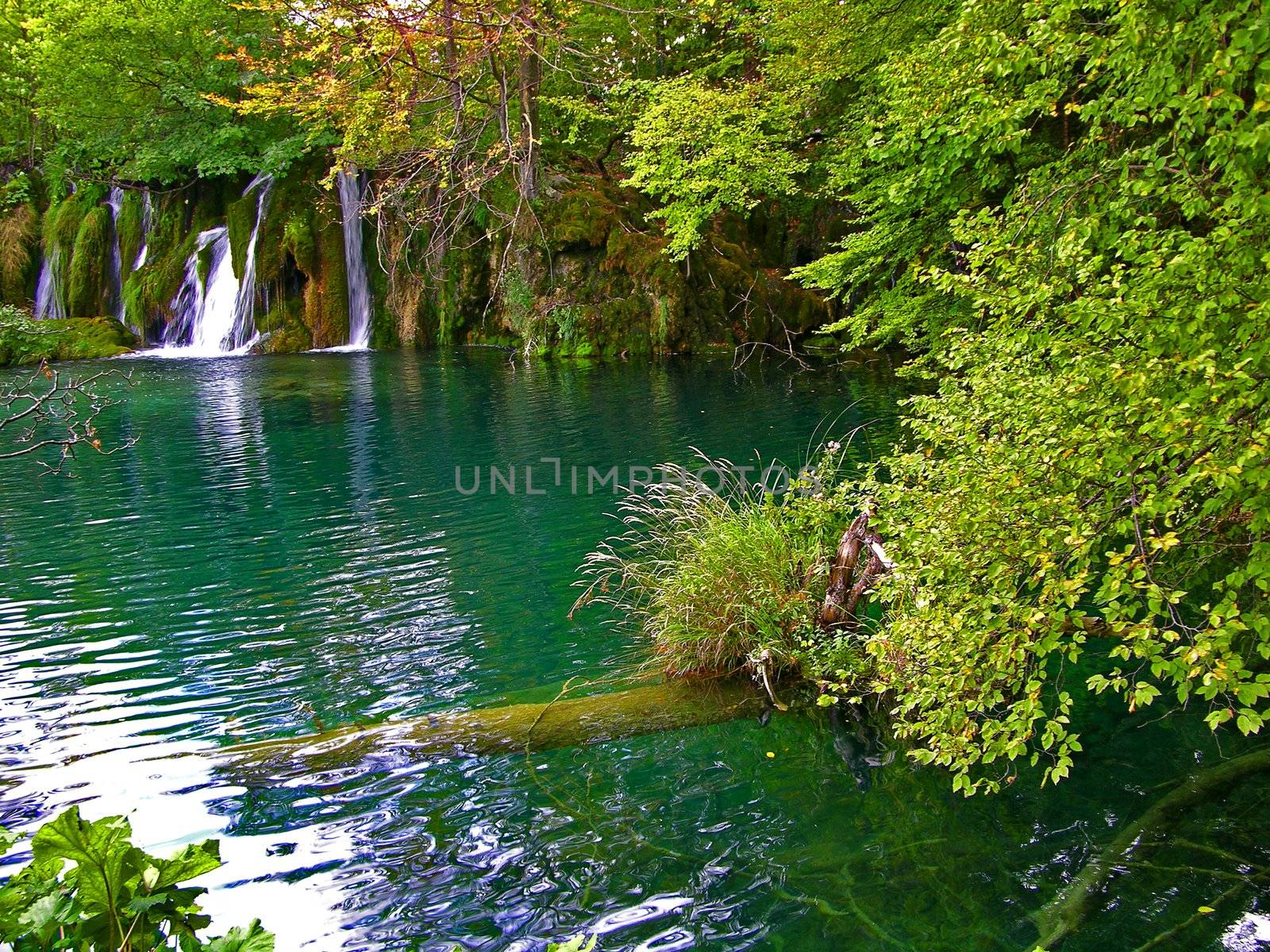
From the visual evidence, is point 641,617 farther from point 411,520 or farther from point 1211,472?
point 1211,472

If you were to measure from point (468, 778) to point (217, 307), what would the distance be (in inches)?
1100

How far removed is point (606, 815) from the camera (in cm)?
477

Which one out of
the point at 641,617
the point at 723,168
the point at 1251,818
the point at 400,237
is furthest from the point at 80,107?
the point at 1251,818

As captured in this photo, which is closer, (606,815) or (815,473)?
(606,815)

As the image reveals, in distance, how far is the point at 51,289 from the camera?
30891mm

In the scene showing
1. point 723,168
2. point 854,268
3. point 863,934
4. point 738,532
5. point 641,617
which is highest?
point 723,168

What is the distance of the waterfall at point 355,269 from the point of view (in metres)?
29.2

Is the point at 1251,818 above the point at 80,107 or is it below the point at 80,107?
below

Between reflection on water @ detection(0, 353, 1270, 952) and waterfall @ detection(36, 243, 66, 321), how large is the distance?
23352mm

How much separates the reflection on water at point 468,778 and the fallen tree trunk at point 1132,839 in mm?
74

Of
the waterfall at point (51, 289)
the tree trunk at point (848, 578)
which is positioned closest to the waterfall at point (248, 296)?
the waterfall at point (51, 289)

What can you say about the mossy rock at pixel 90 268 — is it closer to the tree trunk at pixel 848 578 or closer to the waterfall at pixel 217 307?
the waterfall at pixel 217 307

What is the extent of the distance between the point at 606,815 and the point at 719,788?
668mm

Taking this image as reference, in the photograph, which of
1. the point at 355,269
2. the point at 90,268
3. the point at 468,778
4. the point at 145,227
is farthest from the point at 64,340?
the point at 468,778
